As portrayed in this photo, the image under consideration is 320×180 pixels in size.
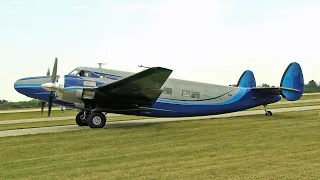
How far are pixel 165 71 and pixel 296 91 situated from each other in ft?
33.8

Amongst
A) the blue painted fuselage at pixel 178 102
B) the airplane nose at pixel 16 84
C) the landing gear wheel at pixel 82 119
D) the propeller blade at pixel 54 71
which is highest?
the propeller blade at pixel 54 71

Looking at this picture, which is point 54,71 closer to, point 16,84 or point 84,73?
point 84,73

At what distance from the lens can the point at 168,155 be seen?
32.7ft

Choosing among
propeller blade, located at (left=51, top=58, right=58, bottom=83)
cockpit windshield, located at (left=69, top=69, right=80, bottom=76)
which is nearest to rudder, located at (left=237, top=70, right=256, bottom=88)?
cockpit windshield, located at (left=69, top=69, right=80, bottom=76)

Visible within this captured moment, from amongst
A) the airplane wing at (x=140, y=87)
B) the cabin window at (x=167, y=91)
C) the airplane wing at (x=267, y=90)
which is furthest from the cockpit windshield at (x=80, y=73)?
the airplane wing at (x=267, y=90)

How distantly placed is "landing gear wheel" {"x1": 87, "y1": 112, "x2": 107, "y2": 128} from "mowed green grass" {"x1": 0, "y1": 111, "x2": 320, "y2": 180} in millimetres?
3068

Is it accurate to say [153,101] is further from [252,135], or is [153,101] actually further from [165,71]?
[252,135]

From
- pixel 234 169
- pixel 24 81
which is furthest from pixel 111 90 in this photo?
pixel 234 169

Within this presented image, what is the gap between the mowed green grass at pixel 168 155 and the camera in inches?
309

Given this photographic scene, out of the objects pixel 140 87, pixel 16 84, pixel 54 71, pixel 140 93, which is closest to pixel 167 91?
pixel 140 93

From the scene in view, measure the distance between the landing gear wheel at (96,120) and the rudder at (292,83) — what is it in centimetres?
1091

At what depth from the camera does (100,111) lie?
18500 mm

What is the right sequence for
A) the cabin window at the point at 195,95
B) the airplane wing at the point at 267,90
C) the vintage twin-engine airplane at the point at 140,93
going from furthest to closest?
1. the airplane wing at the point at 267,90
2. the cabin window at the point at 195,95
3. the vintage twin-engine airplane at the point at 140,93

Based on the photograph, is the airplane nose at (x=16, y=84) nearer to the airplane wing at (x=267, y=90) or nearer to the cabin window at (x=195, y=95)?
the cabin window at (x=195, y=95)
